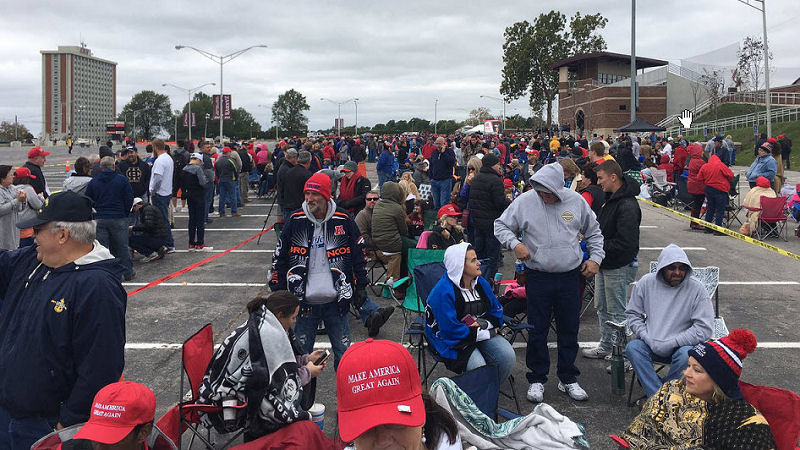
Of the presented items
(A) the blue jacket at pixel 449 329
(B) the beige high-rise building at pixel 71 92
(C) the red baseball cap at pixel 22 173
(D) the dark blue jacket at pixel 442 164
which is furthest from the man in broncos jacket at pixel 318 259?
(B) the beige high-rise building at pixel 71 92

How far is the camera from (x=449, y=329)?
16.5ft

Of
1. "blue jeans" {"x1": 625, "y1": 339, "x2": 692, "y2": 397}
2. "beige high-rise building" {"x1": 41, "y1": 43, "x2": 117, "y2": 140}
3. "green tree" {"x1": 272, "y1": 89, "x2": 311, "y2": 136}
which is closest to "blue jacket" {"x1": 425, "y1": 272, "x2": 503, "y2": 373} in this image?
"blue jeans" {"x1": 625, "y1": 339, "x2": 692, "y2": 397}

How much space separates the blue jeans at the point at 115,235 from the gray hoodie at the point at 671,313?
7.44m

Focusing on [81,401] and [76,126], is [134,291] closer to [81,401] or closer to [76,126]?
[81,401]

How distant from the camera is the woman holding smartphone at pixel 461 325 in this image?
199 inches

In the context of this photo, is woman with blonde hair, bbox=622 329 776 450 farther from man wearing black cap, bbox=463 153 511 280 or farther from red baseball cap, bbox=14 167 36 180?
red baseball cap, bbox=14 167 36 180

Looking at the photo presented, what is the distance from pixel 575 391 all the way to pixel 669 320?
1.00 m

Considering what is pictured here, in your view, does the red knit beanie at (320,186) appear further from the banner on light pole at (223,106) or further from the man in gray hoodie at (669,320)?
the banner on light pole at (223,106)

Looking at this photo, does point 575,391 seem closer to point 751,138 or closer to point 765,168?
point 765,168

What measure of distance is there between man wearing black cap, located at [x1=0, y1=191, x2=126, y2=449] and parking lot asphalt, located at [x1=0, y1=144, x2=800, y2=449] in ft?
7.36

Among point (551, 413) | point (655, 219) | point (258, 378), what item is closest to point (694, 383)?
point (551, 413)

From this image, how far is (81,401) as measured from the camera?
2957mm

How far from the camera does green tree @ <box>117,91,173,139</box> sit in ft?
502

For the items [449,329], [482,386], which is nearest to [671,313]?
[449,329]
